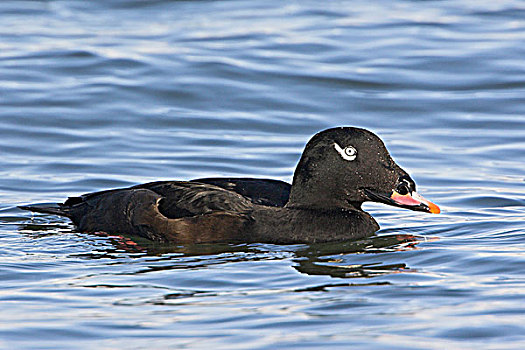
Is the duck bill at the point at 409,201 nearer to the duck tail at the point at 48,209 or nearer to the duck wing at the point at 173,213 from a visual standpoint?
the duck wing at the point at 173,213

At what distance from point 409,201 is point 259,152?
4300 mm

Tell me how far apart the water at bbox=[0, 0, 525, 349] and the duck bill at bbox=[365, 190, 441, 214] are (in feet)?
1.04

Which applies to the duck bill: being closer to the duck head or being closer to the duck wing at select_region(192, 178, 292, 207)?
the duck head

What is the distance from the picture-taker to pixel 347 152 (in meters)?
8.79

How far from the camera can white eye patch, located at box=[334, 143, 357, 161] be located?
8781mm

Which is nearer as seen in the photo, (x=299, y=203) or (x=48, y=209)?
(x=299, y=203)

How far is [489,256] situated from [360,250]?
1.00 metres

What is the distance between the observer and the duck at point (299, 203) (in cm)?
862

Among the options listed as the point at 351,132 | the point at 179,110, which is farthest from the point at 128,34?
the point at 351,132

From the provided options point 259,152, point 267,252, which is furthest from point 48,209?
point 259,152

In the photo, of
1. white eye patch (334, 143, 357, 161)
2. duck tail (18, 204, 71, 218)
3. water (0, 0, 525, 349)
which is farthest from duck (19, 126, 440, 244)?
duck tail (18, 204, 71, 218)

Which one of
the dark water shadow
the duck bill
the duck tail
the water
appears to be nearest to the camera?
the water

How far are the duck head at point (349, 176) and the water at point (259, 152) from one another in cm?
40

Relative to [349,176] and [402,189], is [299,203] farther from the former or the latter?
[402,189]
